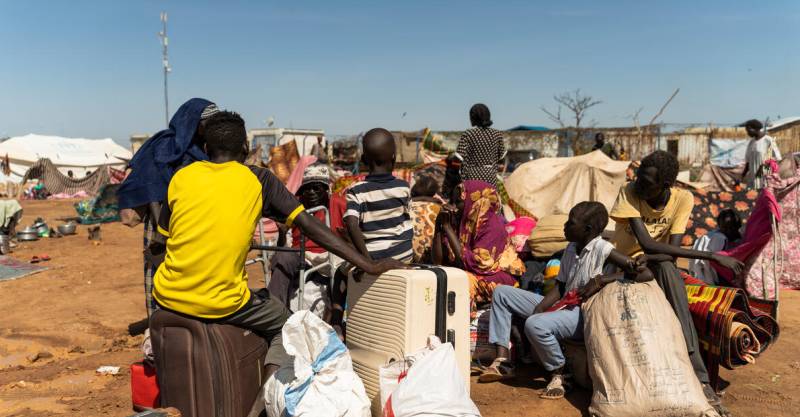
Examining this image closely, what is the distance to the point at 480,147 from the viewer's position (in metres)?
6.82

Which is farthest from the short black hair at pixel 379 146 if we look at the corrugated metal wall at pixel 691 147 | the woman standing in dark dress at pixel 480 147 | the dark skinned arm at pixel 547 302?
the corrugated metal wall at pixel 691 147

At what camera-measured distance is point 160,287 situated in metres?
2.71

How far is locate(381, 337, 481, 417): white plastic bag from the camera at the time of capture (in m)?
2.70

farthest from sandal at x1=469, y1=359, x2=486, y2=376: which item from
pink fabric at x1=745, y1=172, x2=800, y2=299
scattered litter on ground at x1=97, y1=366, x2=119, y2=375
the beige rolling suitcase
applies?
scattered litter on ground at x1=97, y1=366, x2=119, y2=375

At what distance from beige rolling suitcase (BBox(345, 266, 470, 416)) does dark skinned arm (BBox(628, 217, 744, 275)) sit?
4.77 ft

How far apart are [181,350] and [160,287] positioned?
29 centimetres

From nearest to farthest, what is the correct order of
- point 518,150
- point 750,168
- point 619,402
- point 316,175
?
point 619,402
point 316,175
point 750,168
point 518,150

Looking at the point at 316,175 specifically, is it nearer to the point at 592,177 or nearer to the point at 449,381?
the point at 449,381

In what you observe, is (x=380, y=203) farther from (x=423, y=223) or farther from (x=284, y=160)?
(x=284, y=160)

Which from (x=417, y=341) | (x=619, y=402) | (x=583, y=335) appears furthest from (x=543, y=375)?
(x=417, y=341)

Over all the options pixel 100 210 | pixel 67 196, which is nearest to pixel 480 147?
pixel 100 210

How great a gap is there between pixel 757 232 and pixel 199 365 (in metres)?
4.34

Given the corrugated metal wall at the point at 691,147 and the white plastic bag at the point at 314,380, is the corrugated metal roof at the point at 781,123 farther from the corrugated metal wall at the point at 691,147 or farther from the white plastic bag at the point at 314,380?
the white plastic bag at the point at 314,380

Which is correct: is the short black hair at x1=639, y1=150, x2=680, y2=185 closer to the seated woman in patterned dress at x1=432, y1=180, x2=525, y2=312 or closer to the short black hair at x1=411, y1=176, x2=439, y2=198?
the seated woman in patterned dress at x1=432, y1=180, x2=525, y2=312
